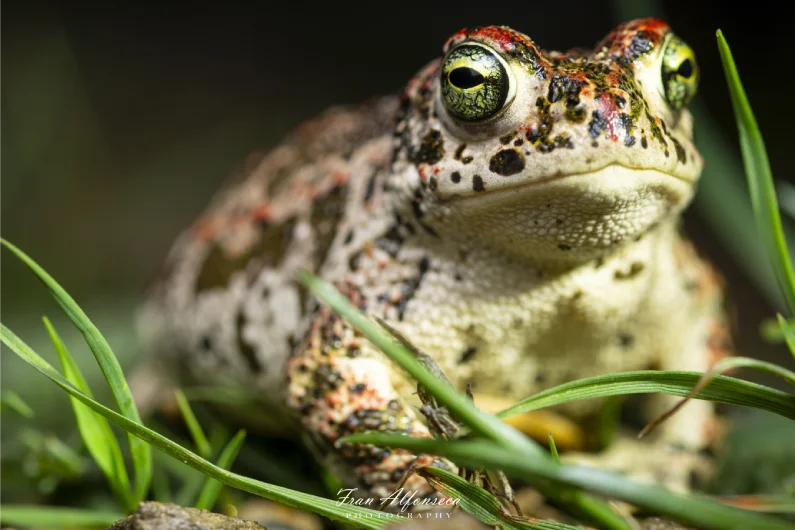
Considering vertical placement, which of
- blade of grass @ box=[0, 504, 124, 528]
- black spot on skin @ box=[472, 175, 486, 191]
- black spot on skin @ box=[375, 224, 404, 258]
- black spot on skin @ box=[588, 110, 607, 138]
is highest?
black spot on skin @ box=[588, 110, 607, 138]

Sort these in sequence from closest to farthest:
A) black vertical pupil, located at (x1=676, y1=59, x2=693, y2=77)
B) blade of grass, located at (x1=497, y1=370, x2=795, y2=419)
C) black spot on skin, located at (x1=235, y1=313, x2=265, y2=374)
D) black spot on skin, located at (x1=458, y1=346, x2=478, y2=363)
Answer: blade of grass, located at (x1=497, y1=370, x2=795, y2=419), black vertical pupil, located at (x1=676, y1=59, x2=693, y2=77), black spot on skin, located at (x1=458, y1=346, x2=478, y2=363), black spot on skin, located at (x1=235, y1=313, x2=265, y2=374)

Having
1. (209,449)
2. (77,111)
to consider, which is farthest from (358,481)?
(77,111)

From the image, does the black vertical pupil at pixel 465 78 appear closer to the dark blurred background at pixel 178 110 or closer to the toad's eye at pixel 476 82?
the toad's eye at pixel 476 82

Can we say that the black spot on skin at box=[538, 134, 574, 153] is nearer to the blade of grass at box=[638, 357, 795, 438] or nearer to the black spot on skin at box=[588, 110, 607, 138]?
the black spot on skin at box=[588, 110, 607, 138]

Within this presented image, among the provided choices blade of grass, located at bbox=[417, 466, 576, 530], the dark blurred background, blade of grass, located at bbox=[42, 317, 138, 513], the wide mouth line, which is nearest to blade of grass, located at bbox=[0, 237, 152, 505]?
blade of grass, located at bbox=[42, 317, 138, 513]

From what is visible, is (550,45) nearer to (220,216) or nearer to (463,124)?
(463,124)

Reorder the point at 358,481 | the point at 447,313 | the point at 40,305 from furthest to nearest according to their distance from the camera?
the point at 40,305, the point at 447,313, the point at 358,481
